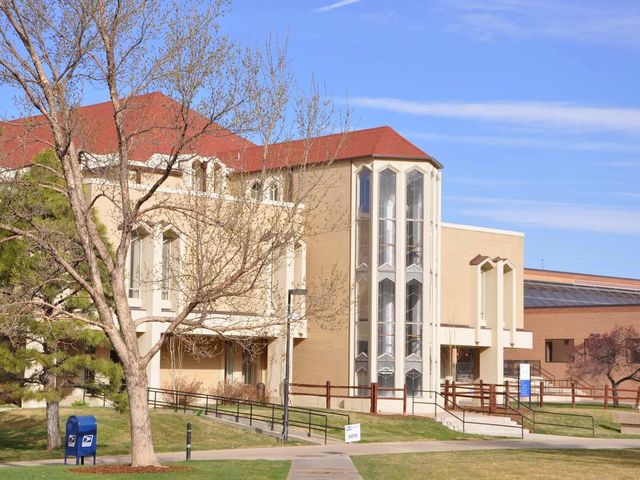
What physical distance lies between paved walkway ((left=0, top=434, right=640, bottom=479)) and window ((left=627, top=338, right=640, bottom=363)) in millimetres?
21150

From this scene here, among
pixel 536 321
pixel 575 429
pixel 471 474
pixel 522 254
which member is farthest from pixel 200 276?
pixel 536 321

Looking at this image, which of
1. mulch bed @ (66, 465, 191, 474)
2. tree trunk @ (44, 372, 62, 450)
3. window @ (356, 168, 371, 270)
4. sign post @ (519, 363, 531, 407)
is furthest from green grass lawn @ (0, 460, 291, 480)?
sign post @ (519, 363, 531, 407)

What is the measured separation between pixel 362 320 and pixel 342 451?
1802 cm

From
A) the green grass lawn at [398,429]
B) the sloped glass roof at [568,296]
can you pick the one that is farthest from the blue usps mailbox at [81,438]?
the sloped glass roof at [568,296]

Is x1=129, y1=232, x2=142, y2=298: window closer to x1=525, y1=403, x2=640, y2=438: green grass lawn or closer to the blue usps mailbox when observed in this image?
x1=525, y1=403, x2=640, y2=438: green grass lawn

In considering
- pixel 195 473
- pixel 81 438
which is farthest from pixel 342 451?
pixel 195 473

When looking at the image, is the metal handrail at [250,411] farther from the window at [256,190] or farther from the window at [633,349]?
the window at [633,349]

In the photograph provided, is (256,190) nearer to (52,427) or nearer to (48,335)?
(48,335)

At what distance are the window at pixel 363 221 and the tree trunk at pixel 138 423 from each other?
26.6m

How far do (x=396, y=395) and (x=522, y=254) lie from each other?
63.0 ft

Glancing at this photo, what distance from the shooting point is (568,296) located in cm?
8450

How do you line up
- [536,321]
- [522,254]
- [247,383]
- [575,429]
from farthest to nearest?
[536,321] → [522,254] → [247,383] → [575,429]

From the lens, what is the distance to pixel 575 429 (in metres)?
44.4

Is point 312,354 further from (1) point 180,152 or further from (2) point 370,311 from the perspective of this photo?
(1) point 180,152
